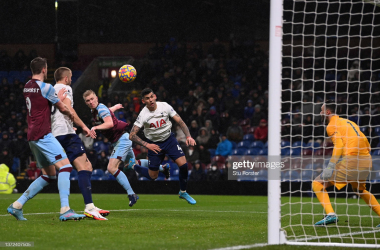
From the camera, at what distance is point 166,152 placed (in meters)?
9.39

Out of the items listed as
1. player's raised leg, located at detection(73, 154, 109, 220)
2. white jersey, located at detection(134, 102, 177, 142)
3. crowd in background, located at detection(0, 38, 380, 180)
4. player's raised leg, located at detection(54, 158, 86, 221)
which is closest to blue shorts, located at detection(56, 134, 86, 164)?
player's raised leg, located at detection(73, 154, 109, 220)

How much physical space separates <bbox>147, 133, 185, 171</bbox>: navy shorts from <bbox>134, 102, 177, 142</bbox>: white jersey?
0.48ft

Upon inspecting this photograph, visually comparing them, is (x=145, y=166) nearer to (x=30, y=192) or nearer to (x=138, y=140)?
(x=138, y=140)

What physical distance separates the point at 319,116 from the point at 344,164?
9937 mm

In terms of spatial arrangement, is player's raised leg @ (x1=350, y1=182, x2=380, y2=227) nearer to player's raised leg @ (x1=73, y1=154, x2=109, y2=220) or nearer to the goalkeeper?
the goalkeeper

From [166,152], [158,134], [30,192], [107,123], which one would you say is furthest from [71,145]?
[166,152]

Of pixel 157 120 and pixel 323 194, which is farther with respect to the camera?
pixel 157 120

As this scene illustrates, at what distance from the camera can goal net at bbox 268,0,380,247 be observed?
20.1ft

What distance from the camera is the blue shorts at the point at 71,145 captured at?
704 cm

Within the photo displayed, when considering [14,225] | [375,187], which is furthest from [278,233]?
[375,187]

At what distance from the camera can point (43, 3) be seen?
24.2 m

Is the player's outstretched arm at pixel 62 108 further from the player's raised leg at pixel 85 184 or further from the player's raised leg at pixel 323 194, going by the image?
the player's raised leg at pixel 323 194

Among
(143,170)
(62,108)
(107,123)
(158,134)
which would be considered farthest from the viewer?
(143,170)

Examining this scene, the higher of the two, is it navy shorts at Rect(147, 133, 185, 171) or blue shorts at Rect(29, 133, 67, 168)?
blue shorts at Rect(29, 133, 67, 168)
